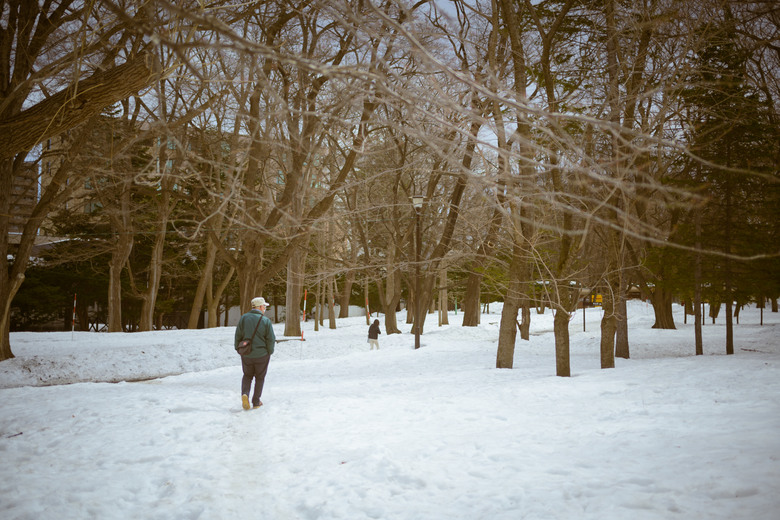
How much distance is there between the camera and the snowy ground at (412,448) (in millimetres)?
4266

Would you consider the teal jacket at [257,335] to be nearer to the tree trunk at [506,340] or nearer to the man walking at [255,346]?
the man walking at [255,346]

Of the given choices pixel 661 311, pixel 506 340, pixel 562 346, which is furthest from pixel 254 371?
pixel 661 311

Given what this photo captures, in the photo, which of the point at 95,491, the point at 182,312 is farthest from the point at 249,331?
the point at 182,312

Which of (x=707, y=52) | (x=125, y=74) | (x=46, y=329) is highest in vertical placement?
A: (x=707, y=52)

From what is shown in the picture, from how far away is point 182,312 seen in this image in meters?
41.2

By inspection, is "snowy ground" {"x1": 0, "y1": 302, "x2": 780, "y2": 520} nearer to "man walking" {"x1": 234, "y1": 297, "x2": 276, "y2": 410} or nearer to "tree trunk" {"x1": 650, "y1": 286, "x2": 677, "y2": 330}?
"man walking" {"x1": 234, "y1": 297, "x2": 276, "y2": 410}

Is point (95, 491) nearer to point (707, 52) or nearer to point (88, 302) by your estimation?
point (707, 52)

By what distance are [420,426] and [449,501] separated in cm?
250

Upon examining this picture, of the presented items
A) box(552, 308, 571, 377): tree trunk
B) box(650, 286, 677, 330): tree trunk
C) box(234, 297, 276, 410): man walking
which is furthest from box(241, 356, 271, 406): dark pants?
box(650, 286, 677, 330): tree trunk

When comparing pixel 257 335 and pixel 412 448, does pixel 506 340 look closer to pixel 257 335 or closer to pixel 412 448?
pixel 257 335

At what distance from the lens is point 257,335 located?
8344mm

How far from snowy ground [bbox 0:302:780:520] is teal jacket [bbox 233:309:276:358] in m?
0.93

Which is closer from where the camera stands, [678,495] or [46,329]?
[678,495]

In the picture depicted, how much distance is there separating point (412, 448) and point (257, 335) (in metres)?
3.52
